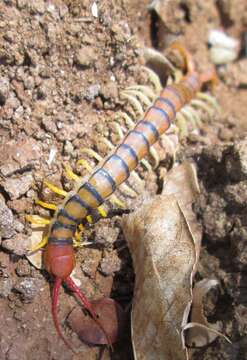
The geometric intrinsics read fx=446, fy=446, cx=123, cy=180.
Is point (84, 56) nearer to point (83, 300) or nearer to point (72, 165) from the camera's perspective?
point (72, 165)

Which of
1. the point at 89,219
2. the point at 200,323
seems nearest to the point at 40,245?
the point at 89,219

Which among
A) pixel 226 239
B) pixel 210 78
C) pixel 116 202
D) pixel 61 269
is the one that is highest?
pixel 210 78

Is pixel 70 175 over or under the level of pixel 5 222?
over

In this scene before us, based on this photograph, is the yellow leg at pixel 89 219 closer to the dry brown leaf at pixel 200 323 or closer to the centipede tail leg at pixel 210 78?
the dry brown leaf at pixel 200 323

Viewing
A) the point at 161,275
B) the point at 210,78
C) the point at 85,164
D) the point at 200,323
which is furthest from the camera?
the point at 210,78

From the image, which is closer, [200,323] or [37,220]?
[200,323]

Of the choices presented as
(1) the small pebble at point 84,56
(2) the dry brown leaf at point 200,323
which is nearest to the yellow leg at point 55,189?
(1) the small pebble at point 84,56

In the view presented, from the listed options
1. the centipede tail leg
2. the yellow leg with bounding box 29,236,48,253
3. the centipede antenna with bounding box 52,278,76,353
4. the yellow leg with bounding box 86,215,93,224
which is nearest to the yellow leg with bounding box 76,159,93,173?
the yellow leg with bounding box 86,215,93,224

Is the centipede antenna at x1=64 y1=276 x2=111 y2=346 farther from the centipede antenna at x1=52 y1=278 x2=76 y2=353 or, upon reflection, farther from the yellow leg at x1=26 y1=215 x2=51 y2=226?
the yellow leg at x1=26 y1=215 x2=51 y2=226
